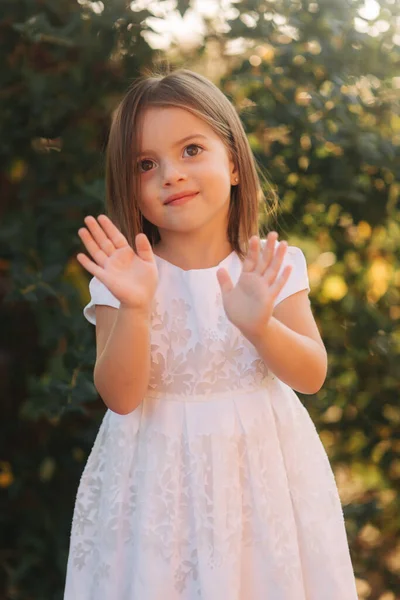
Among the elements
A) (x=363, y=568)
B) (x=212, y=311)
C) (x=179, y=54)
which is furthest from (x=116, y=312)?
(x=363, y=568)

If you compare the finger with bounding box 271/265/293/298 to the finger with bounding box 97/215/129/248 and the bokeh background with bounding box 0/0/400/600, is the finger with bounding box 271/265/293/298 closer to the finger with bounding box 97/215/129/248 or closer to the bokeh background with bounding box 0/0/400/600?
the finger with bounding box 97/215/129/248

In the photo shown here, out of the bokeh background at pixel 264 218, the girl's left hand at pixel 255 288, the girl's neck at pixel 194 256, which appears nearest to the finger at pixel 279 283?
the girl's left hand at pixel 255 288

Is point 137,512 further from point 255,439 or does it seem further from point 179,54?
point 179,54

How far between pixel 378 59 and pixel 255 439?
1.30 m

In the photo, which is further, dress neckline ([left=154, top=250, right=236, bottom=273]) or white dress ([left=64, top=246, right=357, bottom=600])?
dress neckline ([left=154, top=250, right=236, bottom=273])

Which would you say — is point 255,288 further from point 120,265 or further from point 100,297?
point 100,297

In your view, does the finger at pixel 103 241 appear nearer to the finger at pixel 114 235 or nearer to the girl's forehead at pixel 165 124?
the finger at pixel 114 235

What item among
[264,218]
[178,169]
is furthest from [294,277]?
[264,218]

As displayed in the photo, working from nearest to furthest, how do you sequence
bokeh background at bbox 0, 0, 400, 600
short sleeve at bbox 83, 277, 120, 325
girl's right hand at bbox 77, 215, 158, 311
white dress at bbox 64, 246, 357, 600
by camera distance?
girl's right hand at bbox 77, 215, 158, 311 → white dress at bbox 64, 246, 357, 600 → short sleeve at bbox 83, 277, 120, 325 → bokeh background at bbox 0, 0, 400, 600

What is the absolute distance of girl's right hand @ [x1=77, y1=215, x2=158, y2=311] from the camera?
5.52 ft

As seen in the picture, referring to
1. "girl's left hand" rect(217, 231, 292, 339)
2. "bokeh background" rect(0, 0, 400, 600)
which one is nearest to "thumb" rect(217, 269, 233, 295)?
"girl's left hand" rect(217, 231, 292, 339)

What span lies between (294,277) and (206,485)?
451 mm

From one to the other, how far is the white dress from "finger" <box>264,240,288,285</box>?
199 mm

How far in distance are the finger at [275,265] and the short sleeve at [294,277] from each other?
0.56 feet
